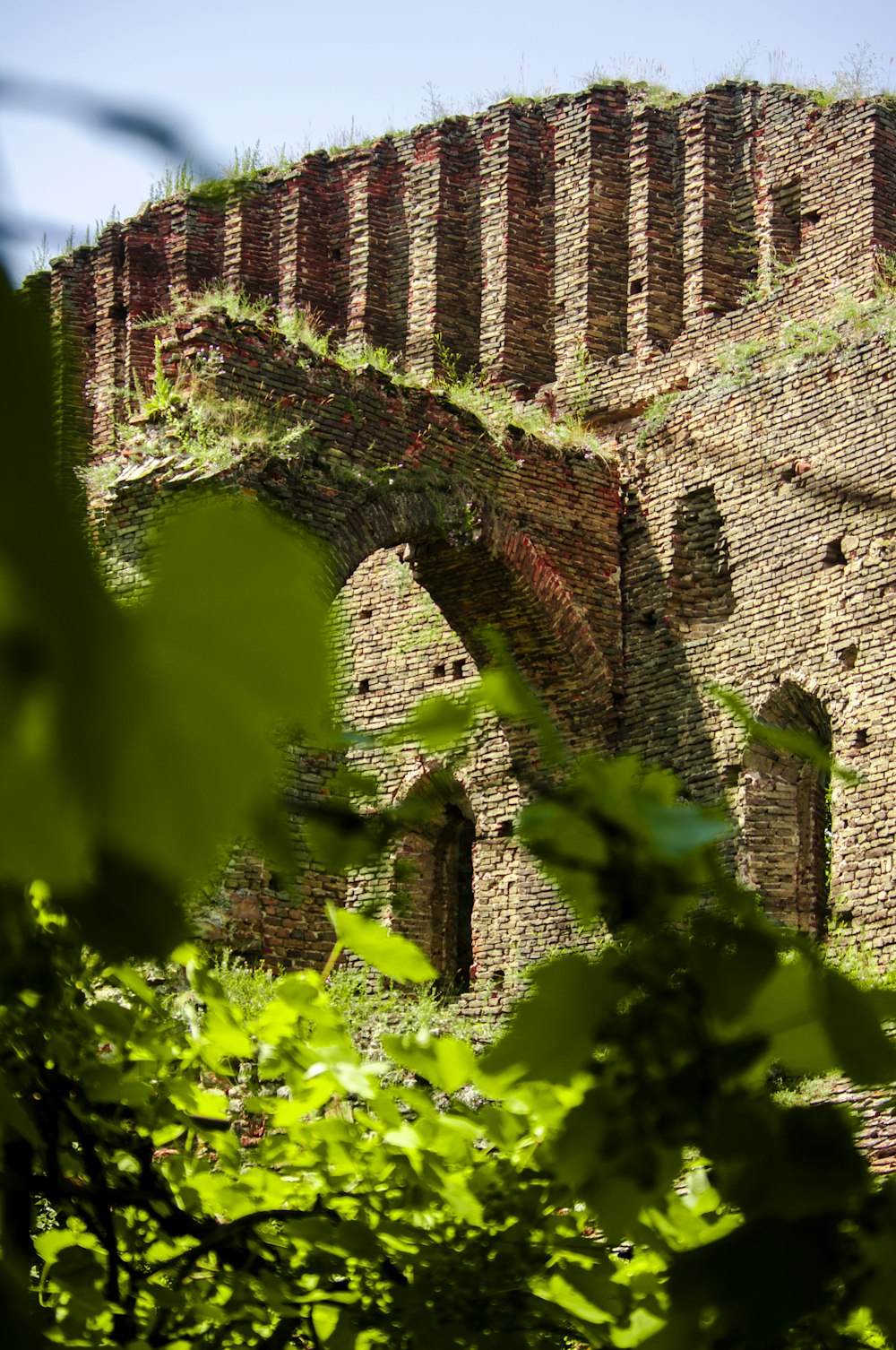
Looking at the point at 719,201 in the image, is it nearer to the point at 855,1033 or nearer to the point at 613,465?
the point at 613,465

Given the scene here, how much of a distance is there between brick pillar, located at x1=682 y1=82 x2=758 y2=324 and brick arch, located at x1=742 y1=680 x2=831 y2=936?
4.42m

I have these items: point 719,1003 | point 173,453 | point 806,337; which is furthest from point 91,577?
point 806,337

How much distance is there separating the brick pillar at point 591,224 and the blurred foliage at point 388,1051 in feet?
45.3

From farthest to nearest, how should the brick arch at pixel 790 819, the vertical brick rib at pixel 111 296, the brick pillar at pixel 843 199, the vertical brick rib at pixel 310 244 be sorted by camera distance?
the vertical brick rib at pixel 111 296 → the vertical brick rib at pixel 310 244 → the brick pillar at pixel 843 199 → the brick arch at pixel 790 819

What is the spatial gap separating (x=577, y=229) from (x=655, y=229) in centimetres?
74

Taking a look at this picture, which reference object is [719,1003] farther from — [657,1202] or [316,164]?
[316,164]

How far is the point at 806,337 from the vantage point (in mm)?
Result: 12859

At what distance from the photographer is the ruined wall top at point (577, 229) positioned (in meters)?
14.5

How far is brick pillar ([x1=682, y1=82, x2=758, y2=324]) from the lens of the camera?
49.5 ft

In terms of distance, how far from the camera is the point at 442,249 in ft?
53.4

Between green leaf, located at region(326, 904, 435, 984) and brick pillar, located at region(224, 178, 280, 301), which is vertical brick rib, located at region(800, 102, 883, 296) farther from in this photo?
green leaf, located at region(326, 904, 435, 984)

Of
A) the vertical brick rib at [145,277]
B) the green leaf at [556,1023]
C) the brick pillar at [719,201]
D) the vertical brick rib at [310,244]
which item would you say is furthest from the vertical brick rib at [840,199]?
the green leaf at [556,1023]

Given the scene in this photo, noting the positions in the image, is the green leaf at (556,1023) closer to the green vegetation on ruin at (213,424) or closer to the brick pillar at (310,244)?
the green vegetation on ruin at (213,424)

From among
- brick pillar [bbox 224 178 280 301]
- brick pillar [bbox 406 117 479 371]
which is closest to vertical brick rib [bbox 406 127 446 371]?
brick pillar [bbox 406 117 479 371]
